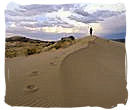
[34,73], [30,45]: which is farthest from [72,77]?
[30,45]

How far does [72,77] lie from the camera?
1.43 metres

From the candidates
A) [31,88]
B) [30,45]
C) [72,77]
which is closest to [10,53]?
[30,45]

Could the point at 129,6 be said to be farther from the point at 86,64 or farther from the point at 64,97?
the point at 64,97

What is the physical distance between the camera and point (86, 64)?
1.46 metres

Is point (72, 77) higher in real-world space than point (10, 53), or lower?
lower

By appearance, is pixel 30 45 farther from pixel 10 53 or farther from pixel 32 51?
pixel 10 53

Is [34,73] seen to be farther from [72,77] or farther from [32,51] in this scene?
[72,77]

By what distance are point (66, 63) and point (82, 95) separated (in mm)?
232

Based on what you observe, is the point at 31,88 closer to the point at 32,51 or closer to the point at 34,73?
the point at 34,73

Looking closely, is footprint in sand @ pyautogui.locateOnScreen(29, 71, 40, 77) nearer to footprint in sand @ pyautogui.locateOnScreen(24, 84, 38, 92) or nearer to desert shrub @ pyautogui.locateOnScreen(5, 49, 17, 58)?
footprint in sand @ pyautogui.locateOnScreen(24, 84, 38, 92)

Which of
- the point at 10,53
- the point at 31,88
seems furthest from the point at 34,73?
the point at 10,53

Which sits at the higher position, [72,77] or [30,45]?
[30,45]

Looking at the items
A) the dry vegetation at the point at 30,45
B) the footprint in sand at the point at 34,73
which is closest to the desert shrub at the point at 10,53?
the dry vegetation at the point at 30,45

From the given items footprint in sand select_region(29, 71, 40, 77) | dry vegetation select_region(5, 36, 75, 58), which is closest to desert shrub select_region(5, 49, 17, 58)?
dry vegetation select_region(5, 36, 75, 58)
